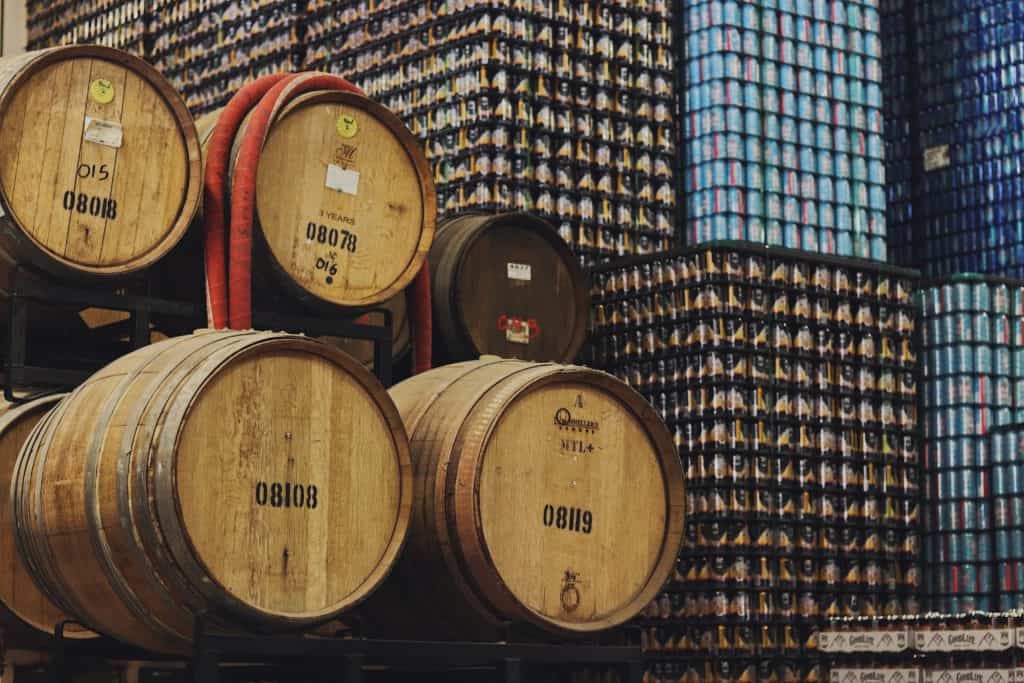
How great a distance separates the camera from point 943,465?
1307 cm

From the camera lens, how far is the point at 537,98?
12.3 metres

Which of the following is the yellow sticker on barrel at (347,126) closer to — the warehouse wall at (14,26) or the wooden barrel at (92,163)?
the wooden barrel at (92,163)

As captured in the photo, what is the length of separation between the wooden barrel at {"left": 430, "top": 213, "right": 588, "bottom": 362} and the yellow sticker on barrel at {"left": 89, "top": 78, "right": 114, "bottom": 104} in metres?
2.59

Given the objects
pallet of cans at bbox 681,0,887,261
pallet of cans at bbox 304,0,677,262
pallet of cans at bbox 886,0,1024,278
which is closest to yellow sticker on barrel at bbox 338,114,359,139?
pallet of cans at bbox 304,0,677,262

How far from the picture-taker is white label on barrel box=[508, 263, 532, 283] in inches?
371

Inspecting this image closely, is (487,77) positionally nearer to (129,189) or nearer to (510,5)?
(510,5)

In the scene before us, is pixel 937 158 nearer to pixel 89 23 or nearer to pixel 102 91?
pixel 89 23

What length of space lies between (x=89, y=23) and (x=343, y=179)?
32.6 ft

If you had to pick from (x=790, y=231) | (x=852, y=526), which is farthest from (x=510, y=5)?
(x=852, y=526)

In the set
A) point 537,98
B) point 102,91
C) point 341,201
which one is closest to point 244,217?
point 341,201

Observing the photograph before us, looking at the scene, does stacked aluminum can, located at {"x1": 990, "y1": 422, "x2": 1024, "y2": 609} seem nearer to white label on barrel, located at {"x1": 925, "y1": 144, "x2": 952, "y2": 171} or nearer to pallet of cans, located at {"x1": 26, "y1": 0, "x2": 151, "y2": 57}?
pallet of cans, located at {"x1": 26, "y1": 0, "x2": 151, "y2": 57}

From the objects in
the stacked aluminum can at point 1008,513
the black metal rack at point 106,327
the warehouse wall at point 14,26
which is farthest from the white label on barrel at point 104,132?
the warehouse wall at point 14,26

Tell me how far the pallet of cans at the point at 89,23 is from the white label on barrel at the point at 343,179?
859cm

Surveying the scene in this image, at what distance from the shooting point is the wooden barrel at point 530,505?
574 cm
